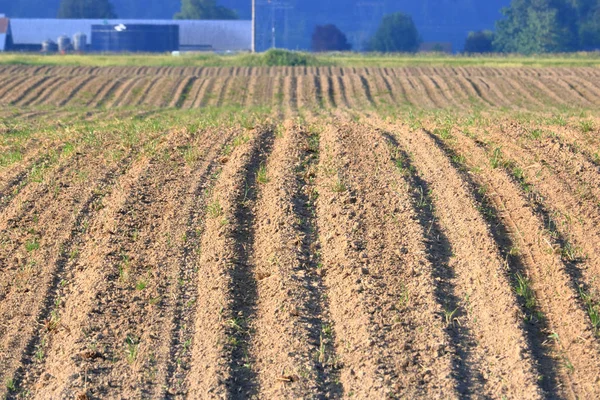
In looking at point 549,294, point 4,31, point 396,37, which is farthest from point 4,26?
point 549,294

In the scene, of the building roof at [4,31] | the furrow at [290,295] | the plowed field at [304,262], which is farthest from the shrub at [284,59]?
the furrow at [290,295]

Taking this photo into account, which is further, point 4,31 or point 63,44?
Result: point 63,44

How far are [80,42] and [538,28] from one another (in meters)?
42.3

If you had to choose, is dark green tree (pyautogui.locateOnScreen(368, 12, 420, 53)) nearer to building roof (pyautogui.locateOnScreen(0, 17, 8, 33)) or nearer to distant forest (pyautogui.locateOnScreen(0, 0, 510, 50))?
distant forest (pyautogui.locateOnScreen(0, 0, 510, 50))

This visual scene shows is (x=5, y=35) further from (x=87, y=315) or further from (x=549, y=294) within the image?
(x=549, y=294)

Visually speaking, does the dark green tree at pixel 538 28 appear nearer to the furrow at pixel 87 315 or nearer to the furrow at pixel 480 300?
the furrow at pixel 480 300

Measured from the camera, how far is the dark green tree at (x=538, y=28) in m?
85.5

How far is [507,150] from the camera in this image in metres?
11.0

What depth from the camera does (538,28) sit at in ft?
282

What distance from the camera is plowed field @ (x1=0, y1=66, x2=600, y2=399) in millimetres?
6379

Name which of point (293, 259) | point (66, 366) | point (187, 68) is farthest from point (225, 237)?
point (187, 68)

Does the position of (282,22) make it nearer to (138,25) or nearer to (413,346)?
(138,25)

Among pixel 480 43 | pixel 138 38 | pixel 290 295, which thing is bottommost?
→ pixel 480 43

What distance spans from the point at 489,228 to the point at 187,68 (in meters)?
39.8
